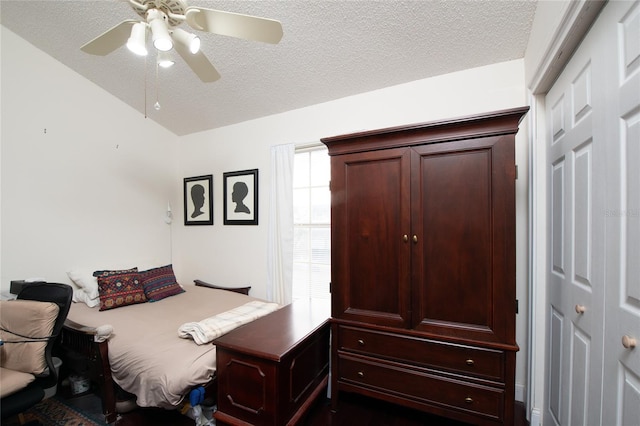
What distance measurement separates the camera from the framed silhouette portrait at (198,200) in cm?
336

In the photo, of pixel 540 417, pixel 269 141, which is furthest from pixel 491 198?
pixel 269 141

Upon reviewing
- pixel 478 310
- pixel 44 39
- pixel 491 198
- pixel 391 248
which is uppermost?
pixel 44 39

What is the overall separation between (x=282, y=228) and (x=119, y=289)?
1737mm

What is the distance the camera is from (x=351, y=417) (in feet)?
5.68

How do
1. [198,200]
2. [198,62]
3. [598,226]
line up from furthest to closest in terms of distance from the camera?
[198,200] → [198,62] → [598,226]

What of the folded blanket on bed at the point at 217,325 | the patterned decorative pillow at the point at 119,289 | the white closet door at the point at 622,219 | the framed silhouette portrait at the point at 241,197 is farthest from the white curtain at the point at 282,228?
the white closet door at the point at 622,219

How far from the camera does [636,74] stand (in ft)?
2.65

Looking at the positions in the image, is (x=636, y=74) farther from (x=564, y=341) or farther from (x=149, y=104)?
(x=149, y=104)

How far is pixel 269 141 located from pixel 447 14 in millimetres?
1980

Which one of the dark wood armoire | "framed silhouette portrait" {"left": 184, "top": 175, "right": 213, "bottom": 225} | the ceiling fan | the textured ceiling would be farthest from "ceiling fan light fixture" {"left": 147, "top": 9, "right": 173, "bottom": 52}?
"framed silhouette portrait" {"left": 184, "top": 175, "right": 213, "bottom": 225}

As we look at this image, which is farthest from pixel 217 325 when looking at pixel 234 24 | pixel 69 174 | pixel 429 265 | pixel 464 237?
pixel 69 174

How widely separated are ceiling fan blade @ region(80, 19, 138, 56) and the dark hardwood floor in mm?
2312

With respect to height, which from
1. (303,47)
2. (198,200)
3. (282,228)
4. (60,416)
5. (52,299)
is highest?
(303,47)

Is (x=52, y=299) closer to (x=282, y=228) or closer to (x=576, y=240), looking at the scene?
(x=282, y=228)
